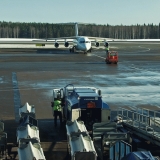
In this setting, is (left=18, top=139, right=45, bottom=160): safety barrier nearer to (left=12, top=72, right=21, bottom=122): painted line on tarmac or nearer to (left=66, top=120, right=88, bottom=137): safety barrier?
(left=66, top=120, right=88, bottom=137): safety barrier

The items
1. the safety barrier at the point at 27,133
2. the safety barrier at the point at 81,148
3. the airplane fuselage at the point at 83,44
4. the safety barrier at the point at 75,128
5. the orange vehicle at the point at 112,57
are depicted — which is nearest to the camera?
the safety barrier at the point at 81,148

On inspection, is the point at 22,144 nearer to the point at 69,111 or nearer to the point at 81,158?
the point at 81,158

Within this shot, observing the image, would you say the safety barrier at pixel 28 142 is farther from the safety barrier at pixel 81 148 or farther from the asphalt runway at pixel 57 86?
the asphalt runway at pixel 57 86

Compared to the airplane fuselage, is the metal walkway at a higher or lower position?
lower

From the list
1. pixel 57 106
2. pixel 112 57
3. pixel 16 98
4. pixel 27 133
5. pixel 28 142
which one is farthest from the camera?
pixel 112 57

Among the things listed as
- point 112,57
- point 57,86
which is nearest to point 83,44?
point 112,57

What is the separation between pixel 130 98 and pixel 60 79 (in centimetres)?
1223

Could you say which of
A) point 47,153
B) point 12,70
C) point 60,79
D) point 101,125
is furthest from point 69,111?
point 12,70

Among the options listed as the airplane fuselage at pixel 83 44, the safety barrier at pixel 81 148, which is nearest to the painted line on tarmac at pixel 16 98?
the safety barrier at pixel 81 148

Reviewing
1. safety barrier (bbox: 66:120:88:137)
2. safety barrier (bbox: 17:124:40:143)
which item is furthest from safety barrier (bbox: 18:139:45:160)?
safety barrier (bbox: 66:120:88:137)

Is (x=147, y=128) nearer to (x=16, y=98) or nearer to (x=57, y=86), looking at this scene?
(x=16, y=98)

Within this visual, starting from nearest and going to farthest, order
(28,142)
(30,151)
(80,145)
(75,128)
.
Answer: (30,151) → (80,145) → (28,142) → (75,128)

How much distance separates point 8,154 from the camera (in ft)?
A: 55.8

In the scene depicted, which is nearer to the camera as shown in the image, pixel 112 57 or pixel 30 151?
pixel 30 151
